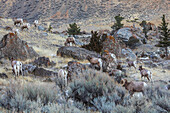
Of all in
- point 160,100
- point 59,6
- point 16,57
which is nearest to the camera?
point 160,100

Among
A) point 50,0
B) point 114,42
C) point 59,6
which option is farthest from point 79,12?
point 114,42

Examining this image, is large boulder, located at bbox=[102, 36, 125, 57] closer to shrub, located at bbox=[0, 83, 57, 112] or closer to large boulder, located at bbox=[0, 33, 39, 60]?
large boulder, located at bbox=[0, 33, 39, 60]

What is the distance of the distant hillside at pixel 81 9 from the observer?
63.5 meters

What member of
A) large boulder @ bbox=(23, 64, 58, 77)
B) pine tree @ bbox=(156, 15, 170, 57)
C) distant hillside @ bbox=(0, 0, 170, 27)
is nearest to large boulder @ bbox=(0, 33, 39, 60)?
large boulder @ bbox=(23, 64, 58, 77)

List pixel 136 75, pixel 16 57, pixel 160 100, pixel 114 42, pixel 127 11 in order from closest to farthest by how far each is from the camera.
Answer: pixel 160 100 → pixel 136 75 → pixel 16 57 → pixel 114 42 → pixel 127 11

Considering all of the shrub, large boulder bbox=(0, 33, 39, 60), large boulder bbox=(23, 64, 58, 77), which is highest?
large boulder bbox=(0, 33, 39, 60)

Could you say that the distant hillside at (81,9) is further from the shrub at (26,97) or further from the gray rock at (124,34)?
the shrub at (26,97)

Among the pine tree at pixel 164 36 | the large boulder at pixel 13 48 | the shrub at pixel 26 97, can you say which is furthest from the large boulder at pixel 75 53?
the pine tree at pixel 164 36

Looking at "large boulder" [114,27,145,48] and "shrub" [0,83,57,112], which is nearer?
"shrub" [0,83,57,112]

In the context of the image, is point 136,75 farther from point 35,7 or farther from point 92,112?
point 35,7

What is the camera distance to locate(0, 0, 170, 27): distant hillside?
208ft

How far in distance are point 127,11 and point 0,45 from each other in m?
59.0

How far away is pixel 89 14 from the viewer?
66.7 m

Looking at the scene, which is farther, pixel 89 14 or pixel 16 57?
pixel 89 14
